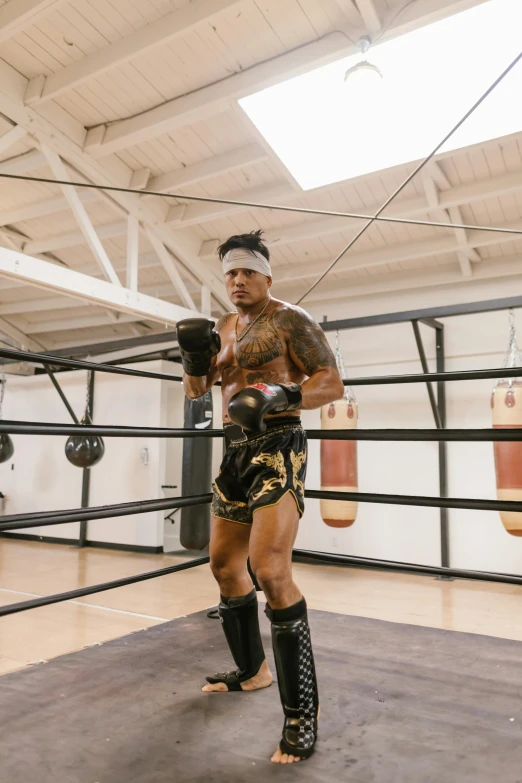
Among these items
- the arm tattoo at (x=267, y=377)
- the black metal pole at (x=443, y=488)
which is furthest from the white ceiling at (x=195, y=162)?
the arm tattoo at (x=267, y=377)

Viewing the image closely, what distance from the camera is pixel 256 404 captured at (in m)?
1.37

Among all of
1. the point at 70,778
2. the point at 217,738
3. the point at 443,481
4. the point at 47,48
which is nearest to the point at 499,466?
the point at 443,481

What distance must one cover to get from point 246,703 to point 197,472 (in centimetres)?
336

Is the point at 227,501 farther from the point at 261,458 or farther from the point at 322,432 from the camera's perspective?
the point at 322,432

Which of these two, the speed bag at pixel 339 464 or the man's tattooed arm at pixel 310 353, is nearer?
the man's tattooed arm at pixel 310 353

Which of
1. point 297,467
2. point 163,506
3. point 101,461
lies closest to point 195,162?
point 163,506

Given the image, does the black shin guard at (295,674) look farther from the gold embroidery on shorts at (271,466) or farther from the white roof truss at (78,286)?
the white roof truss at (78,286)

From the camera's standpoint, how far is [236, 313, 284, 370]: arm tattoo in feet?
5.54

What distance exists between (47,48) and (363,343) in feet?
12.0

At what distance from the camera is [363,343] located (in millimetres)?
5746

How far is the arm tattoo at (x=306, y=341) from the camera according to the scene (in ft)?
5.50

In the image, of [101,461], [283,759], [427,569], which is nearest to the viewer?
[283,759]

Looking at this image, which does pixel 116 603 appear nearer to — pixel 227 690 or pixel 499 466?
pixel 227 690

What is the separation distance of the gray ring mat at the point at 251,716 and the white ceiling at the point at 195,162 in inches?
118
